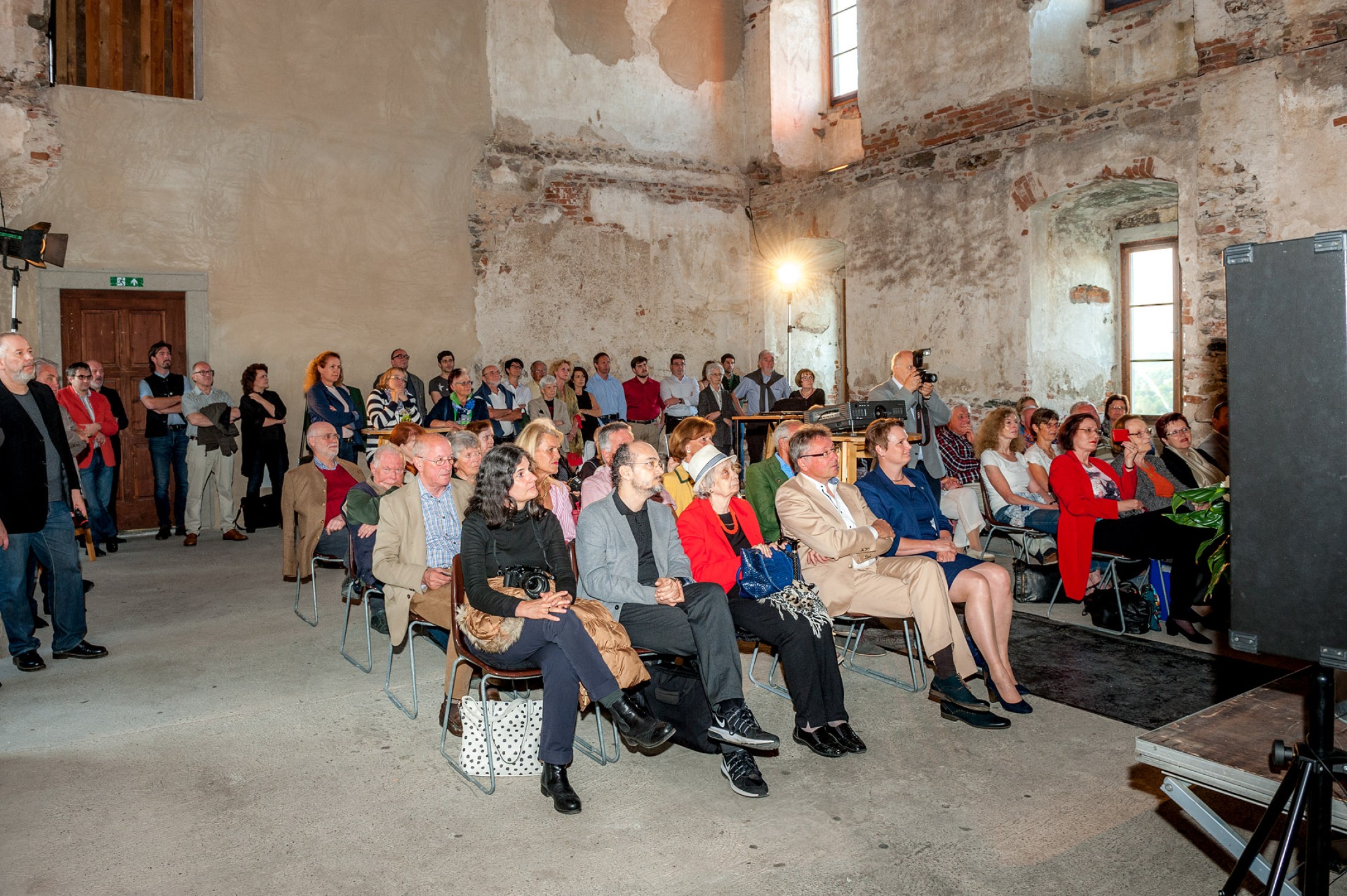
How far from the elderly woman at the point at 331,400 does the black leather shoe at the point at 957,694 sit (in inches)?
254

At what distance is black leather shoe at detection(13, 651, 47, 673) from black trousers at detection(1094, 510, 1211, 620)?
5.68 meters

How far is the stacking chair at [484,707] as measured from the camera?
141 inches

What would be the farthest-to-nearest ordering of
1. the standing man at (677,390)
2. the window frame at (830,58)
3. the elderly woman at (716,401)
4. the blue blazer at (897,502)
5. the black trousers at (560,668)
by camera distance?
the window frame at (830,58) → the standing man at (677,390) → the elderly woman at (716,401) → the blue blazer at (897,502) → the black trousers at (560,668)

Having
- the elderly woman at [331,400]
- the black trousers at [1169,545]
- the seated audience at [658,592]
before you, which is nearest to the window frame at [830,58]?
the elderly woman at [331,400]

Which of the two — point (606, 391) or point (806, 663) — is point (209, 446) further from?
point (806, 663)

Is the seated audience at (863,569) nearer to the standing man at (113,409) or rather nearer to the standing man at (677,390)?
the standing man at (113,409)

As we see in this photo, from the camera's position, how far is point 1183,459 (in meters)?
6.42

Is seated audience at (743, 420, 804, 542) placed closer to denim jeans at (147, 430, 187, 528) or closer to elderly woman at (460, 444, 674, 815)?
elderly woman at (460, 444, 674, 815)

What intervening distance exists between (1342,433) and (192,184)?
1056cm

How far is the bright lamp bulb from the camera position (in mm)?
13656

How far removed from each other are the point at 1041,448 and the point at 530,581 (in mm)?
4469

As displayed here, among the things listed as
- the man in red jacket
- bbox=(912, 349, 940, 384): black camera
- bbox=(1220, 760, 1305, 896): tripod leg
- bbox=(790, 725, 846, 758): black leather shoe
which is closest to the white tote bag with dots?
bbox=(790, 725, 846, 758): black leather shoe

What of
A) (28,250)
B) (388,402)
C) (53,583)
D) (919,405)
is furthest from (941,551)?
(28,250)

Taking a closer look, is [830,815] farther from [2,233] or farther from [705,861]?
[2,233]
